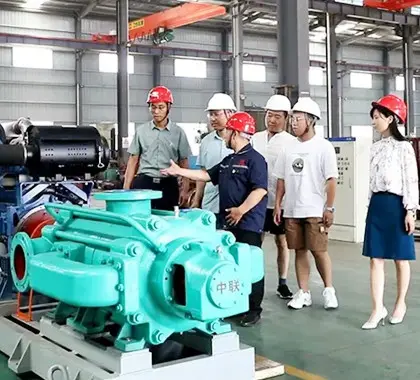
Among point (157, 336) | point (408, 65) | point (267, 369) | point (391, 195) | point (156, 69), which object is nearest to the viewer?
point (157, 336)

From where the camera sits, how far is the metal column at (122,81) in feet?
47.8

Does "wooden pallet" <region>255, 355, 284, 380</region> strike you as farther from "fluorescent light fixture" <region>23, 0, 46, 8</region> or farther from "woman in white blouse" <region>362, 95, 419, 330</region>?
"fluorescent light fixture" <region>23, 0, 46, 8</region>

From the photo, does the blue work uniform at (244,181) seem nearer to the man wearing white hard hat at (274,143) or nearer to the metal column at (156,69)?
the man wearing white hard hat at (274,143)

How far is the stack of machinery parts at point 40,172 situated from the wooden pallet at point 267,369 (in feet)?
4.86

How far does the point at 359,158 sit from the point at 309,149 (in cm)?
376

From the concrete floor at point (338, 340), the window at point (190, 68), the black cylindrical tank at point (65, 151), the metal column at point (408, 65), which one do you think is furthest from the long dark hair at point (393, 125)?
the window at point (190, 68)

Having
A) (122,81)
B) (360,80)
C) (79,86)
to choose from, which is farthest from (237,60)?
(360,80)

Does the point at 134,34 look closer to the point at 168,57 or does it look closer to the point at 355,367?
the point at 168,57

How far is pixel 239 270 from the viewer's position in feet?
7.90

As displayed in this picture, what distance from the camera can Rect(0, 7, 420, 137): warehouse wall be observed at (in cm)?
1844

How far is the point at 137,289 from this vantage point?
2.33m

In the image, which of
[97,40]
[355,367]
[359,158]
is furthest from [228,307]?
[97,40]

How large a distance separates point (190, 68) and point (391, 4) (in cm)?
948

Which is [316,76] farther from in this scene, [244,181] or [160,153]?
[244,181]
